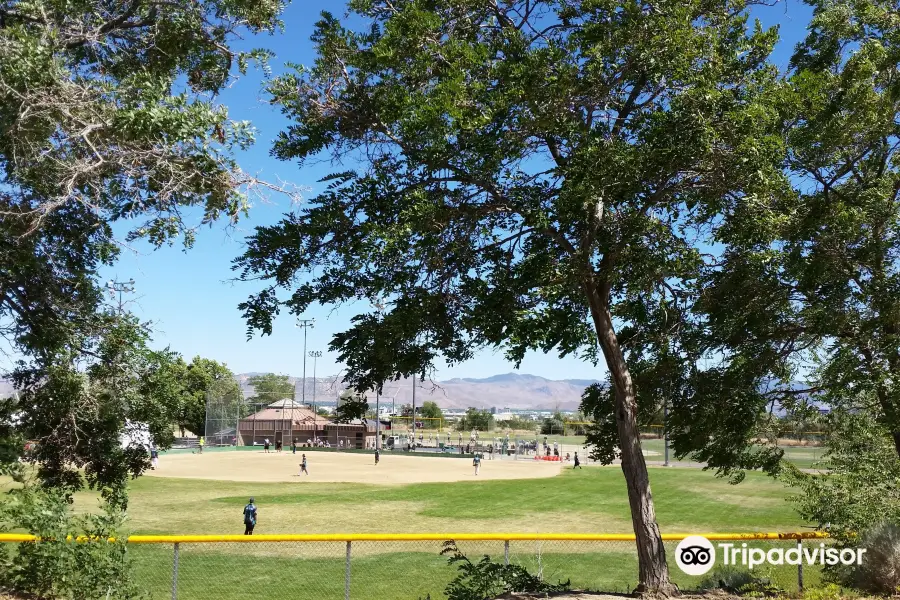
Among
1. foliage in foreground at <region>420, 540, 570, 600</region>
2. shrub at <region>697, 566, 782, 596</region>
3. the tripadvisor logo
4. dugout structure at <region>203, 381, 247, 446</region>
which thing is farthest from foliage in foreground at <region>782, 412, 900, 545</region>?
dugout structure at <region>203, 381, 247, 446</region>

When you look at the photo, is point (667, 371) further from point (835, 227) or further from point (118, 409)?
point (118, 409)

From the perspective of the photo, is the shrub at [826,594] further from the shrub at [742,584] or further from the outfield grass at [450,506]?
the outfield grass at [450,506]

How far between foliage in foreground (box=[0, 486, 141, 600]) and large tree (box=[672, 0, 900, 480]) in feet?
25.3

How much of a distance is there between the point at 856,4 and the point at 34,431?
13445mm

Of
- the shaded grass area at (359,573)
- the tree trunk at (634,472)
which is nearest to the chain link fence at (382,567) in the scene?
the shaded grass area at (359,573)

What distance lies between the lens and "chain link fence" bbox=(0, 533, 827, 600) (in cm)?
1345

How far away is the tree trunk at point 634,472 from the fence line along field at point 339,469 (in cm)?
3777

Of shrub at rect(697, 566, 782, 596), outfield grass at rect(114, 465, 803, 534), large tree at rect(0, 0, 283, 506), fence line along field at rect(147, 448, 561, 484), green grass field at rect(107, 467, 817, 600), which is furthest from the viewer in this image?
fence line along field at rect(147, 448, 561, 484)

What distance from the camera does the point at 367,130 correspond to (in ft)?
30.2

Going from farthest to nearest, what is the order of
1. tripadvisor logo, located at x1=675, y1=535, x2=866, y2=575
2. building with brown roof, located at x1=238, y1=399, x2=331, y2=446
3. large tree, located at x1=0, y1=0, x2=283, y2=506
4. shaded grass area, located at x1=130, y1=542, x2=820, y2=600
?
building with brown roof, located at x1=238, y1=399, x2=331, y2=446, shaded grass area, located at x1=130, y1=542, x2=820, y2=600, tripadvisor logo, located at x1=675, y1=535, x2=866, y2=575, large tree, located at x1=0, y1=0, x2=283, y2=506

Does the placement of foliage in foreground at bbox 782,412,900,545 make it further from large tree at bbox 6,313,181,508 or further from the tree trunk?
large tree at bbox 6,313,181,508

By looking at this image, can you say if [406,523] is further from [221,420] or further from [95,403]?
[221,420]

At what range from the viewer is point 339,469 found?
5662cm

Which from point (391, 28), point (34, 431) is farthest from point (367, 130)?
point (34, 431)
